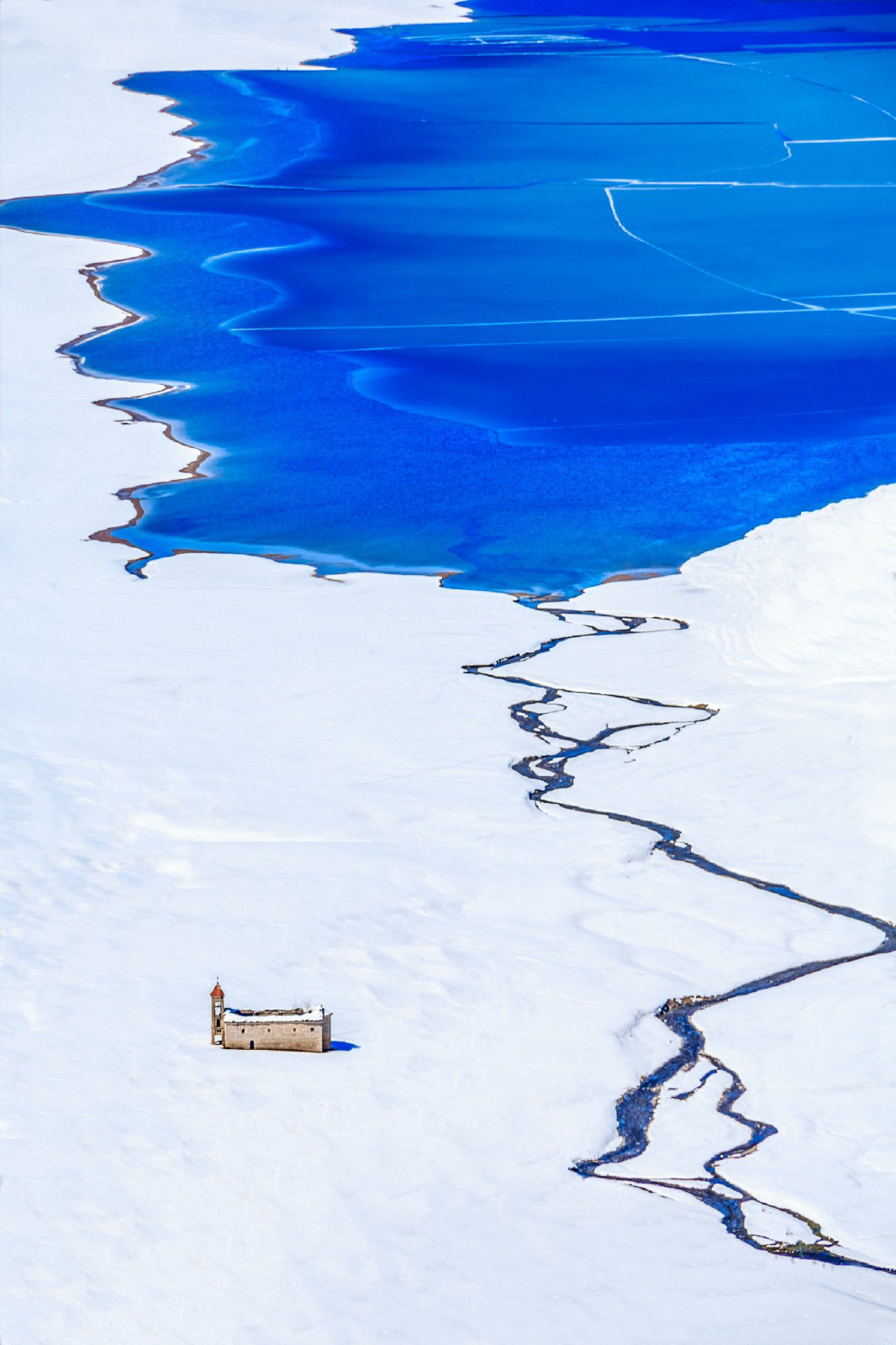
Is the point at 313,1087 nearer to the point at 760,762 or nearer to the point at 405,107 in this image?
the point at 760,762

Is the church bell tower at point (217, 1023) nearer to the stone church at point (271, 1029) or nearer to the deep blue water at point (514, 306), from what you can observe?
the stone church at point (271, 1029)

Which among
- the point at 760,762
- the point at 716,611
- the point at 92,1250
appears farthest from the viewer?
the point at 716,611

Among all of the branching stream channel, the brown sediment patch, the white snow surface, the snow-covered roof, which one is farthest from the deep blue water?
the snow-covered roof

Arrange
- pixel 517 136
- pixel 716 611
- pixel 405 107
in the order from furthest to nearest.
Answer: pixel 405 107 < pixel 517 136 < pixel 716 611

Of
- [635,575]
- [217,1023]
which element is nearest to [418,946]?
[217,1023]

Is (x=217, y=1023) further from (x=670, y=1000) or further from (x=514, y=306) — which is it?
(x=514, y=306)

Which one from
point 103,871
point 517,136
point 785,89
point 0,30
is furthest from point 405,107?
point 103,871
